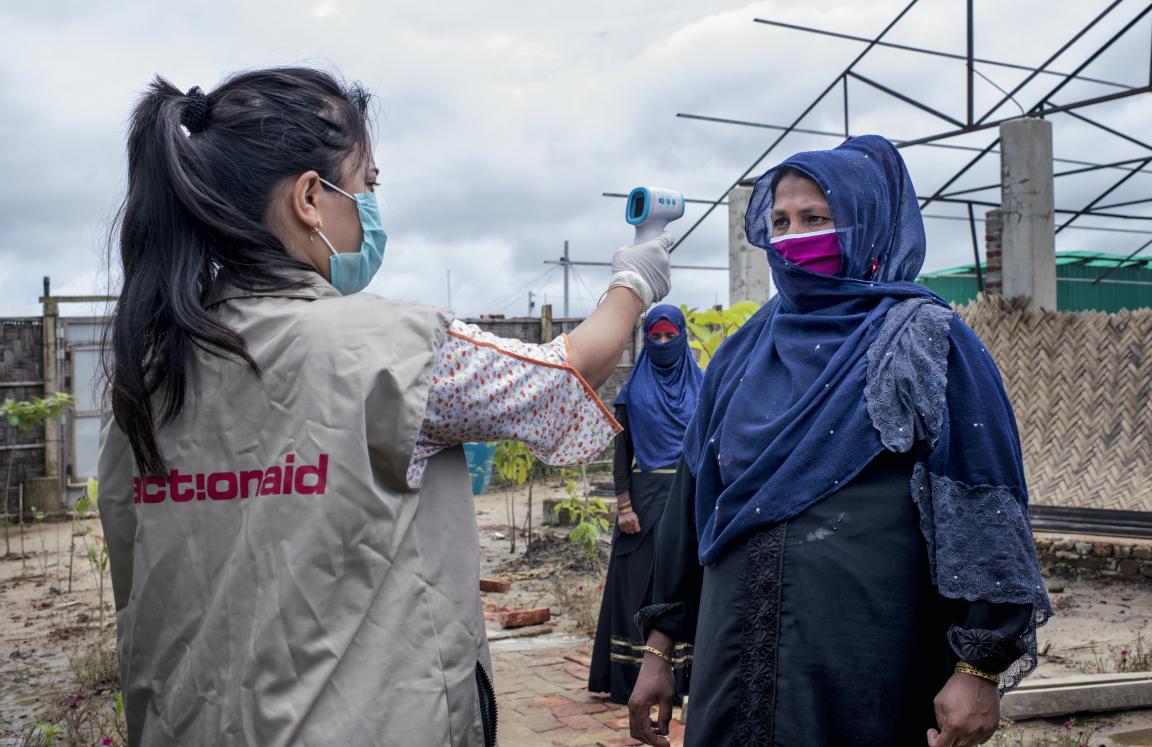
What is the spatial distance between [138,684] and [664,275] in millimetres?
1146

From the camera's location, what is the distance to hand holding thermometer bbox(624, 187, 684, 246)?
202cm

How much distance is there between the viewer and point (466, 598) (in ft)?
4.97

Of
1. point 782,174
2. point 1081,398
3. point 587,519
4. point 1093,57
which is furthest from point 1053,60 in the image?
point 782,174

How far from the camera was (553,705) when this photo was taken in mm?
4773

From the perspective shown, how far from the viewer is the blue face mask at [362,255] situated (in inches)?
64.4

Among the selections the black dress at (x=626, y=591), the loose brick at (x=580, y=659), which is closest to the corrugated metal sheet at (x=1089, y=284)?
the loose brick at (x=580, y=659)

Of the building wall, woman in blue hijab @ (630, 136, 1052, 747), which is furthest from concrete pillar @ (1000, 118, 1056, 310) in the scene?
the building wall

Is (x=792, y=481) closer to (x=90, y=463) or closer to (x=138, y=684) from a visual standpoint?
(x=138, y=684)

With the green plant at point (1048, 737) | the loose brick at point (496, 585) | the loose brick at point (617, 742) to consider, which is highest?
the green plant at point (1048, 737)

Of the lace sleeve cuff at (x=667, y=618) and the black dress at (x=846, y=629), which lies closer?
the black dress at (x=846, y=629)

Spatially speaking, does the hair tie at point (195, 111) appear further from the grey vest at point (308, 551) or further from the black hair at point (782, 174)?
the black hair at point (782, 174)

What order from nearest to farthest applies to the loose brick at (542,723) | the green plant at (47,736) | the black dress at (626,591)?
1. the green plant at (47,736)
2. the loose brick at (542,723)
3. the black dress at (626,591)

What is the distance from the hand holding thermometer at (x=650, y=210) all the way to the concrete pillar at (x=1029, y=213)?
849 centimetres

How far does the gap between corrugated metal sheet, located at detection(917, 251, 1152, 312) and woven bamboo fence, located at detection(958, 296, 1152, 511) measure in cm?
829
